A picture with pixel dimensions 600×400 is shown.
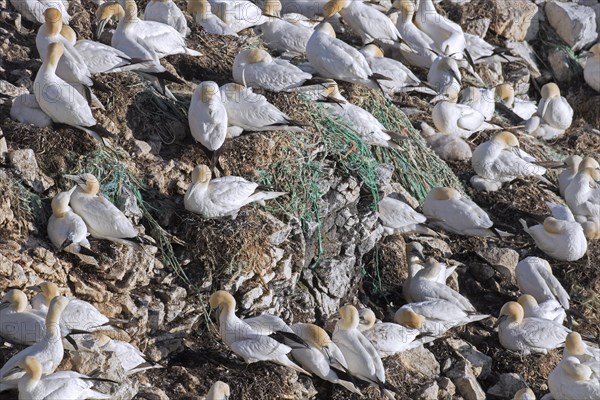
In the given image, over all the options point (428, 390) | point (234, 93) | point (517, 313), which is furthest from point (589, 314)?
point (234, 93)

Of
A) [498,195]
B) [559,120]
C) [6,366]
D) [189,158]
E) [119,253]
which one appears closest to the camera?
[6,366]

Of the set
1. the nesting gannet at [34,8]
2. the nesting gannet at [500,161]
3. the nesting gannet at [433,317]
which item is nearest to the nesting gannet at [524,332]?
the nesting gannet at [433,317]

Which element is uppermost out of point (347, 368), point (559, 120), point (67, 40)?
point (67, 40)

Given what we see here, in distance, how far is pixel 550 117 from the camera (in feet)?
56.9

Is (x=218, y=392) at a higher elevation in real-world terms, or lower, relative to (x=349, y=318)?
higher

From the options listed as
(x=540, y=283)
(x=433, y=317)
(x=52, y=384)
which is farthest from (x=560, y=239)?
(x=52, y=384)

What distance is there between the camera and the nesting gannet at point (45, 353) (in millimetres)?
9739

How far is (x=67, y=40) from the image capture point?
12.9 meters

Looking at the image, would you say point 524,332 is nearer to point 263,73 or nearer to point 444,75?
point 263,73

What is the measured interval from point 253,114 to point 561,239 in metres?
3.54

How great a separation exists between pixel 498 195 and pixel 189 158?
4012mm

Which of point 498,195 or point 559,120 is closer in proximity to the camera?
point 498,195

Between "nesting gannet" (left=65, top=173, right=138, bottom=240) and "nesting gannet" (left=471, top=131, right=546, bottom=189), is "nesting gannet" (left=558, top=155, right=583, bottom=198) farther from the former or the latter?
"nesting gannet" (left=65, top=173, right=138, bottom=240)

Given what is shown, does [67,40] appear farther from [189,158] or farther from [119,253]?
[119,253]
